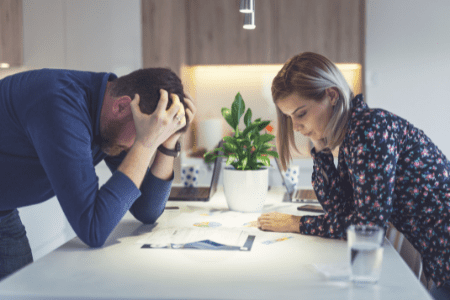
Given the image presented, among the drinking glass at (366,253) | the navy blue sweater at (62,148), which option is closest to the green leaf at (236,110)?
the navy blue sweater at (62,148)

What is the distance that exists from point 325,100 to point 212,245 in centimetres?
53

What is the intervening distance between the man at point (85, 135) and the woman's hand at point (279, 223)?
33cm

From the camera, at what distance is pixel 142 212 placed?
1.31 meters

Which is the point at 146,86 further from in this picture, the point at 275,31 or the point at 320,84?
the point at 275,31

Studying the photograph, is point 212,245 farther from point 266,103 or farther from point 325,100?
point 266,103

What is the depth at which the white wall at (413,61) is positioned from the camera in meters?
3.40

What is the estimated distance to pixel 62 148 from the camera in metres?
0.97

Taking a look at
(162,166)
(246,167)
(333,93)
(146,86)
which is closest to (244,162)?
(246,167)

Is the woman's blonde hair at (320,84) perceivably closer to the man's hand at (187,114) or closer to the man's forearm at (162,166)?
the man's hand at (187,114)

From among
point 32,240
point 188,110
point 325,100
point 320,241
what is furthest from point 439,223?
point 32,240

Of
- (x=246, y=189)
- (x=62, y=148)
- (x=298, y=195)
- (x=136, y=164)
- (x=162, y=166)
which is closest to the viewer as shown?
(x=62, y=148)

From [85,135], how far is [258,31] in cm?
287

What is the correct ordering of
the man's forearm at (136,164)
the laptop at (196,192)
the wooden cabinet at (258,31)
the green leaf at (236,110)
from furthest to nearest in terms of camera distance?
the wooden cabinet at (258,31) < the laptop at (196,192) < the green leaf at (236,110) < the man's forearm at (136,164)

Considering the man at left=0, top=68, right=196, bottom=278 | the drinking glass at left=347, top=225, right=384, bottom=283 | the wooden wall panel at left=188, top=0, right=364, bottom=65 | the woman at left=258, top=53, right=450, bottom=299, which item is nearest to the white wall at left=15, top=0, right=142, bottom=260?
the wooden wall panel at left=188, top=0, right=364, bottom=65
